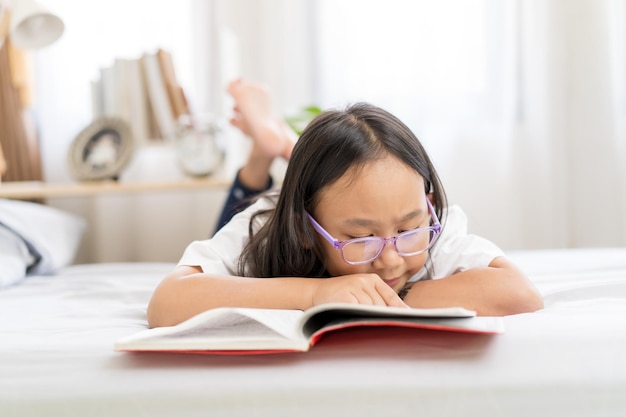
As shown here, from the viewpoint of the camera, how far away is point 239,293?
888 mm

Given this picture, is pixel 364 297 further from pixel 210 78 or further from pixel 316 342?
pixel 210 78

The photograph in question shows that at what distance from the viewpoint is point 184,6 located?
Answer: 2.42 m

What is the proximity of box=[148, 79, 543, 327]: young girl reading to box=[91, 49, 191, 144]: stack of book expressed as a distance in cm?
133

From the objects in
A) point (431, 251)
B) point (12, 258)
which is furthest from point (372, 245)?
point (12, 258)

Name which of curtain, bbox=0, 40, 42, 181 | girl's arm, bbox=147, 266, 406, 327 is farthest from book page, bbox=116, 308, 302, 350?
curtain, bbox=0, 40, 42, 181

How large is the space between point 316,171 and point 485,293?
0.28 meters

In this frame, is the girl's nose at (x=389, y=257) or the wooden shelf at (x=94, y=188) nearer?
the girl's nose at (x=389, y=257)

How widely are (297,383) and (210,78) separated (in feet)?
6.23

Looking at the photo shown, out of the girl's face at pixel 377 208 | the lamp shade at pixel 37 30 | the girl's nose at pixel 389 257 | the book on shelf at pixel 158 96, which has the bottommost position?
the girl's nose at pixel 389 257

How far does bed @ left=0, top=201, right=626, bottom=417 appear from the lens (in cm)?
63

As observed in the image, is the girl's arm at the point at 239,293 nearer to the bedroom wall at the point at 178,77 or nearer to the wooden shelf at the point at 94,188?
the wooden shelf at the point at 94,188

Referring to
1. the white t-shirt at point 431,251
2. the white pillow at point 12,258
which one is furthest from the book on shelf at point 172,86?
the white t-shirt at point 431,251

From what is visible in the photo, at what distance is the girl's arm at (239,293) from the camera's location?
838mm

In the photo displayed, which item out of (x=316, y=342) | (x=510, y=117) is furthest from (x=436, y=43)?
(x=316, y=342)
